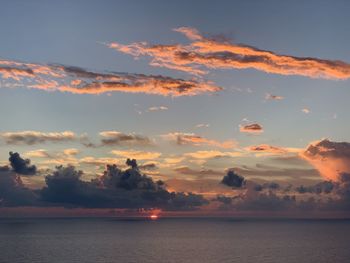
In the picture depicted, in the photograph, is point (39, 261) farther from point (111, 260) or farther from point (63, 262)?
point (111, 260)

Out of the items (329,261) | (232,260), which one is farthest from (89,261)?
(329,261)

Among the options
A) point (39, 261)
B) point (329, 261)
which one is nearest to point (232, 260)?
point (329, 261)

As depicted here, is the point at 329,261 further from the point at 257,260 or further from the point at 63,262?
the point at 63,262

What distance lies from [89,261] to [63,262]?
1022 centimetres

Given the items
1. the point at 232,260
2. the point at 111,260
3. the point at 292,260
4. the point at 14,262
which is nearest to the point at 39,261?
the point at 14,262

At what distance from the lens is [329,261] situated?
197 m

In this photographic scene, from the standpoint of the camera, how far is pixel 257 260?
197500 mm

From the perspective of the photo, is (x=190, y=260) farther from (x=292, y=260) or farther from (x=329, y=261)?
(x=329, y=261)

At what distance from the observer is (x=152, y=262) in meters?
191

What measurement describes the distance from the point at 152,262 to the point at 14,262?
179ft

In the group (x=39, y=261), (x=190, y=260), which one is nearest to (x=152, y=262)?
(x=190, y=260)

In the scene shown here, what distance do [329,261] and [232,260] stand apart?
39380mm

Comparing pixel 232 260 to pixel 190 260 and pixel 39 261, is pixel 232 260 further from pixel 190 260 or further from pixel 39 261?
pixel 39 261

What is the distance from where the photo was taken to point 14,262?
19112 centimetres
